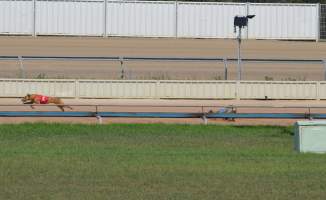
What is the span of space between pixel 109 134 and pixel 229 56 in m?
21.9

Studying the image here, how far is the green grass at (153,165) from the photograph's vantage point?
10.6 m

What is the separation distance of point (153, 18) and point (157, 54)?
13.0 ft

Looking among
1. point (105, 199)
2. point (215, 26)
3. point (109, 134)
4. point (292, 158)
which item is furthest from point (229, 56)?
point (105, 199)

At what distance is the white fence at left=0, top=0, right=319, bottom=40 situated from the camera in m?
42.8

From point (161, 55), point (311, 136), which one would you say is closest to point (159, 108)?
point (311, 136)

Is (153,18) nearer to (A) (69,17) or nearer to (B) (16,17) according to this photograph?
Result: (A) (69,17)

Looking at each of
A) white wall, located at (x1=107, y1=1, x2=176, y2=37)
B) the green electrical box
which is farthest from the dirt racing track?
the green electrical box

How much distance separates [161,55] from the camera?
39625mm

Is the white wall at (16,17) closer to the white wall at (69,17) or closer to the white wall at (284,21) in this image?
the white wall at (69,17)

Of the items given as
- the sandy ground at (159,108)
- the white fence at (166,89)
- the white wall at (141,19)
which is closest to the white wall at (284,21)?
the white wall at (141,19)

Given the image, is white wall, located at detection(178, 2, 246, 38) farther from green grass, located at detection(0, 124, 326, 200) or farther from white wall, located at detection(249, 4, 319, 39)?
green grass, located at detection(0, 124, 326, 200)

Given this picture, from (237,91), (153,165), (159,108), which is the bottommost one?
(153,165)

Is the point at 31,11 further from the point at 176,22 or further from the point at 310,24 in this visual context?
the point at 310,24

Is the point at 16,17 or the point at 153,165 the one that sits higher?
the point at 16,17
